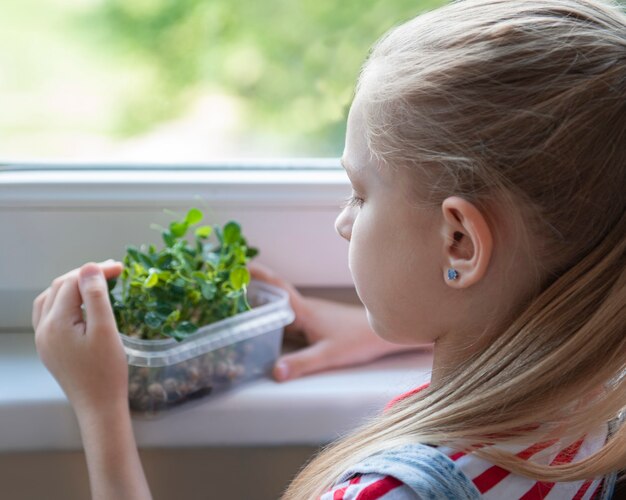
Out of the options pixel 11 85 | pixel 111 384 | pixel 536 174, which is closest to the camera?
pixel 536 174

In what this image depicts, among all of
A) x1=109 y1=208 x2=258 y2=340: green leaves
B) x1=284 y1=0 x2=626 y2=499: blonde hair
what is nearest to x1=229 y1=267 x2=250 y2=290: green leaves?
x1=109 y1=208 x2=258 y2=340: green leaves

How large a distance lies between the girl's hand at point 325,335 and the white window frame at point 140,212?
0.11 feet

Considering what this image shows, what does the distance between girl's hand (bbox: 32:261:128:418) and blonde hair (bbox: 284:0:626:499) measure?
9.4 inches

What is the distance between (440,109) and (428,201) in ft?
0.20

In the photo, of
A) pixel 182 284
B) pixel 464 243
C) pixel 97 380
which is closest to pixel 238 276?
pixel 182 284

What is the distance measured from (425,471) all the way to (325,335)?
368mm

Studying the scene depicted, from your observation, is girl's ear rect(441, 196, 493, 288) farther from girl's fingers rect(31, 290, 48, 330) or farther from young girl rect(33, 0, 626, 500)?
girl's fingers rect(31, 290, 48, 330)

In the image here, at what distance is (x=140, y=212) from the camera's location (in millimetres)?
888

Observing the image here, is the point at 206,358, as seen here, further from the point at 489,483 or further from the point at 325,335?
the point at 489,483

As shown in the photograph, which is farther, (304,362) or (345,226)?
(304,362)

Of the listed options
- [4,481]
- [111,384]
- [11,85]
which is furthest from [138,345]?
[11,85]

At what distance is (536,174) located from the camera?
540 millimetres

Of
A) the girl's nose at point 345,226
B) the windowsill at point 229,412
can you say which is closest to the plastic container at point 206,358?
the windowsill at point 229,412

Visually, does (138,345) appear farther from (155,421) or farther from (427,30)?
(427,30)
